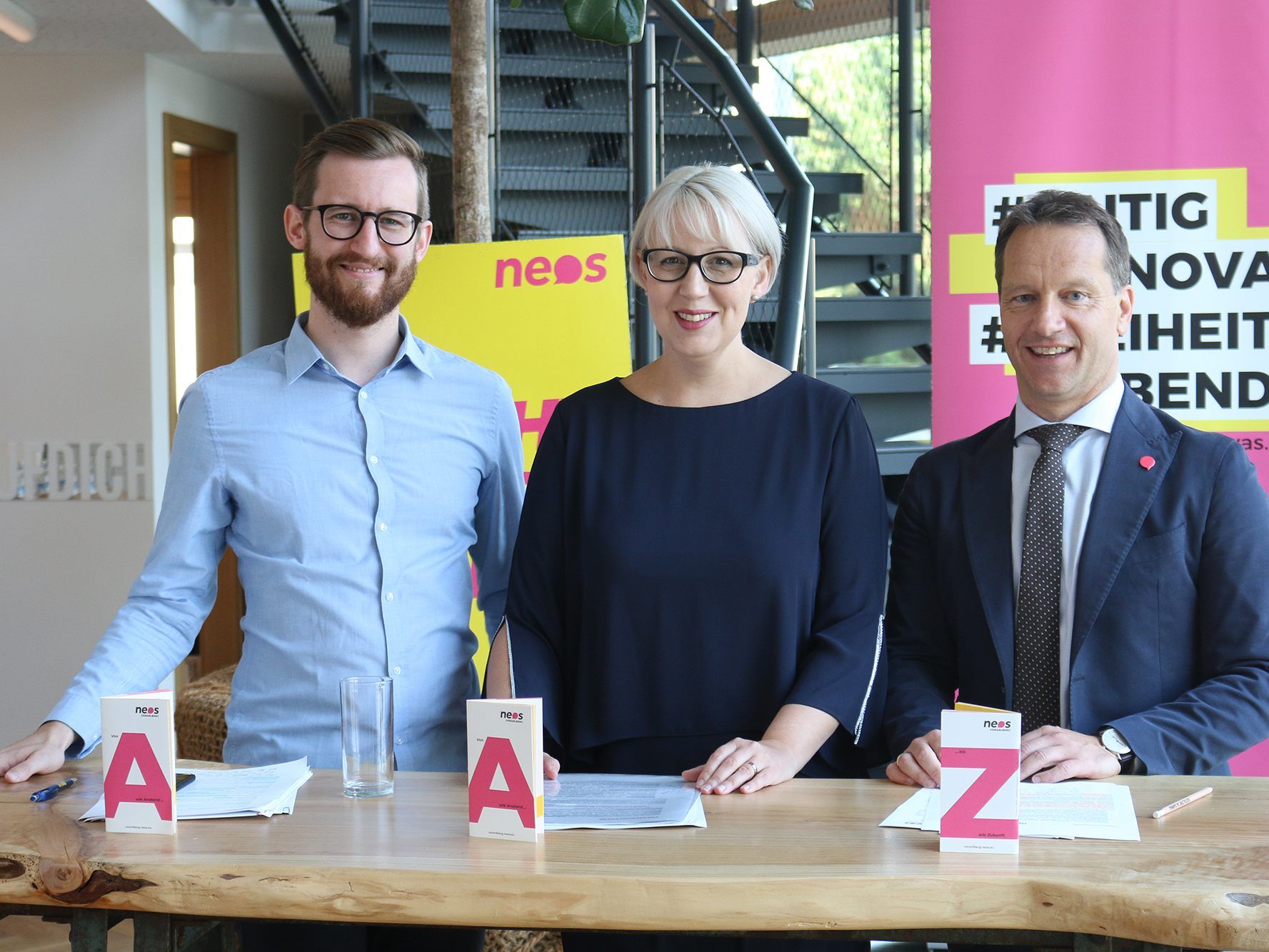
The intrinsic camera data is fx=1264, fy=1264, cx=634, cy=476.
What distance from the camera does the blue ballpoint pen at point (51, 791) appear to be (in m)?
1.58

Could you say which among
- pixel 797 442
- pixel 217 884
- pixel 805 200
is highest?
pixel 805 200

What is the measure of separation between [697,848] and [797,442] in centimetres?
67

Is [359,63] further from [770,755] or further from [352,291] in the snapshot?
[770,755]

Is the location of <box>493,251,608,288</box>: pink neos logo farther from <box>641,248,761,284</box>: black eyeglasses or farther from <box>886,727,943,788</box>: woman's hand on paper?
<box>886,727,943,788</box>: woman's hand on paper

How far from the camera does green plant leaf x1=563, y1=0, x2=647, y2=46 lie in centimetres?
257

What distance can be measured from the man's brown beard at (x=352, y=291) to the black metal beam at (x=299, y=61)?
322 centimetres

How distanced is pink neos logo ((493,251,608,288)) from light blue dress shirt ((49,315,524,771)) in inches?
47.5

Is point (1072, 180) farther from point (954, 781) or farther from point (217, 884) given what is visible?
point (217, 884)

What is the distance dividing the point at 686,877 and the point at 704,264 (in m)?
0.86

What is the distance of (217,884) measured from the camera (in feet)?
4.36

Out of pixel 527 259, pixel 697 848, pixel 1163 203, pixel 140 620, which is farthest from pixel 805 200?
pixel 697 848

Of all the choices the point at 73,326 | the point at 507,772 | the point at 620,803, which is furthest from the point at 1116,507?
the point at 73,326

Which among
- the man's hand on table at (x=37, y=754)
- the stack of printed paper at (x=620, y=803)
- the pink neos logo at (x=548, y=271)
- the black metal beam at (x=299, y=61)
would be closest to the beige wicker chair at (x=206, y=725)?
the pink neos logo at (x=548, y=271)

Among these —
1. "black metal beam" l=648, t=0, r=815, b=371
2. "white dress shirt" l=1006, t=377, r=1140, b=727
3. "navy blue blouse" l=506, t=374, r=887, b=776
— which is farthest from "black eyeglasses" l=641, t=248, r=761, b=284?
"black metal beam" l=648, t=0, r=815, b=371
